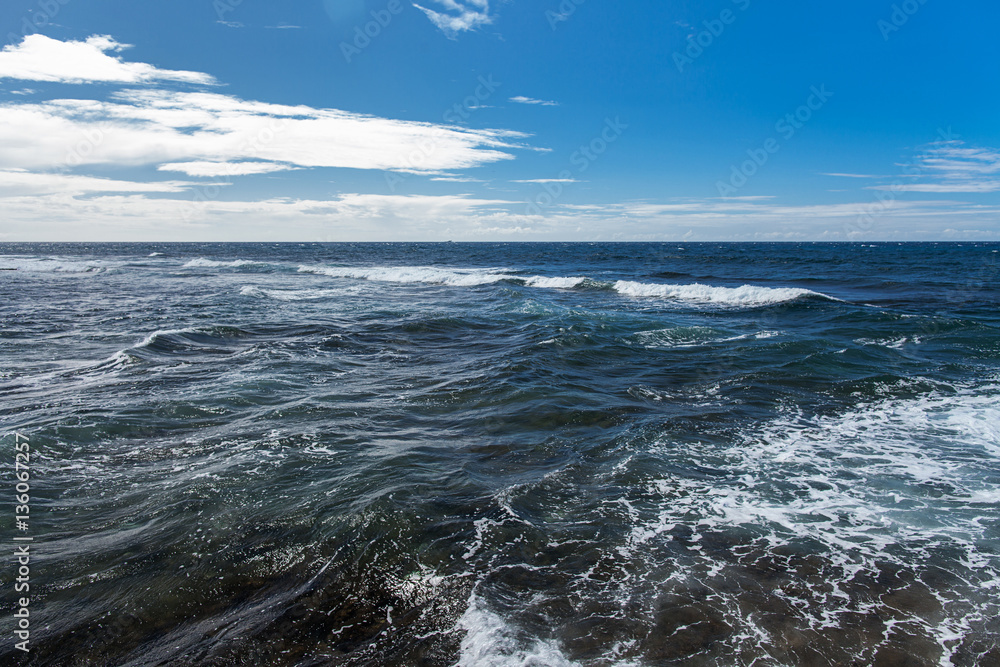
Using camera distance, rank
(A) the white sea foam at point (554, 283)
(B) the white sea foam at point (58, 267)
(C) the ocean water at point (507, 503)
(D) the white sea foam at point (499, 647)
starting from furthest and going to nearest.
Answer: (B) the white sea foam at point (58, 267), (A) the white sea foam at point (554, 283), (C) the ocean water at point (507, 503), (D) the white sea foam at point (499, 647)

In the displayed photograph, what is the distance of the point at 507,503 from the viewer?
539cm

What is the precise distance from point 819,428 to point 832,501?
256cm

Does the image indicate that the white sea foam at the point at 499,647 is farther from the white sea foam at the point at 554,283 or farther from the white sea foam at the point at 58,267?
the white sea foam at the point at 58,267

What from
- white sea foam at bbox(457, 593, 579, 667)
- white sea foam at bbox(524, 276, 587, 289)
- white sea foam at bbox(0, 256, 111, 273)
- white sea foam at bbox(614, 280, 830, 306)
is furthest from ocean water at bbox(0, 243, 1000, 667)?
white sea foam at bbox(0, 256, 111, 273)

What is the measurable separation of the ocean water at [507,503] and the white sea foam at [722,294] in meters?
10.1

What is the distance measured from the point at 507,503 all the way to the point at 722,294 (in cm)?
2234

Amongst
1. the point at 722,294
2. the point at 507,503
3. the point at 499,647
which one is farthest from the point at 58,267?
the point at 499,647

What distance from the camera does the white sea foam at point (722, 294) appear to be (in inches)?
894

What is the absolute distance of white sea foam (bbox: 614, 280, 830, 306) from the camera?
22.7 meters

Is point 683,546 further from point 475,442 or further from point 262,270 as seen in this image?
point 262,270

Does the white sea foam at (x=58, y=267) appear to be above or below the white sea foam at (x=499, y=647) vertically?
above

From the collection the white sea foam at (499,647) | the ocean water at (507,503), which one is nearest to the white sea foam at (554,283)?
the ocean water at (507,503)

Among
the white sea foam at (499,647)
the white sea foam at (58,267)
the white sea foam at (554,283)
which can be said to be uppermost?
the white sea foam at (58,267)

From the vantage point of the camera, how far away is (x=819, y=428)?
309 inches
